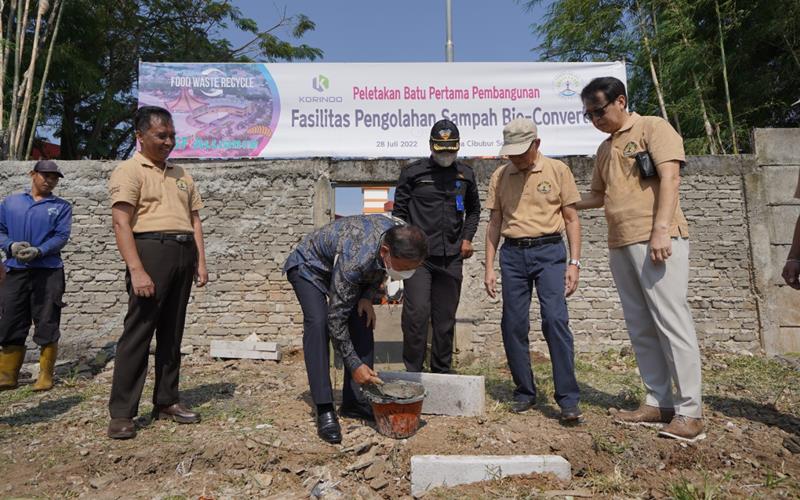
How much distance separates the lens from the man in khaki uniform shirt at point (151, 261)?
3.01 meters

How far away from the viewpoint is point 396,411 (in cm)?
284

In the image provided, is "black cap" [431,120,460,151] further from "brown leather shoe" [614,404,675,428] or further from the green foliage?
the green foliage

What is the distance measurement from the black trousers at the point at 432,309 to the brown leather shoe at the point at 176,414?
1.42m

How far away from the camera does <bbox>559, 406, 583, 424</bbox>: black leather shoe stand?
3.04 meters

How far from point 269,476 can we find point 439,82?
185 inches

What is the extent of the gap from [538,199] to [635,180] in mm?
572

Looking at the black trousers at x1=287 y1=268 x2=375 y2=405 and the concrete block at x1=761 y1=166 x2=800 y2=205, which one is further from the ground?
the concrete block at x1=761 y1=166 x2=800 y2=205

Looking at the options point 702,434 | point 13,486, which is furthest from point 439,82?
point 13,486

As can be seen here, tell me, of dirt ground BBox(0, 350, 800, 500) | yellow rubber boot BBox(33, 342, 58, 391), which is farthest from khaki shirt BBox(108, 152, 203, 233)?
yellow rubber boot BBox(33, 342, 58, 391)

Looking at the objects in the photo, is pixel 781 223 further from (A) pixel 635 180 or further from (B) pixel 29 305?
(B) pixel 29 305

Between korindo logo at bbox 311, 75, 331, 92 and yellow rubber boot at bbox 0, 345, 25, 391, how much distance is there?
377 centimetres

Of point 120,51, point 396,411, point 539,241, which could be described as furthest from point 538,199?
point 120,51

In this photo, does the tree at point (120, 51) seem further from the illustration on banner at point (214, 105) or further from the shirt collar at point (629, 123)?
the shirt collar at point (629, 123)

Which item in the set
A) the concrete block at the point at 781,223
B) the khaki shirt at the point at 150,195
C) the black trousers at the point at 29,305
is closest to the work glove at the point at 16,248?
the black trousers at the point at 29,305
